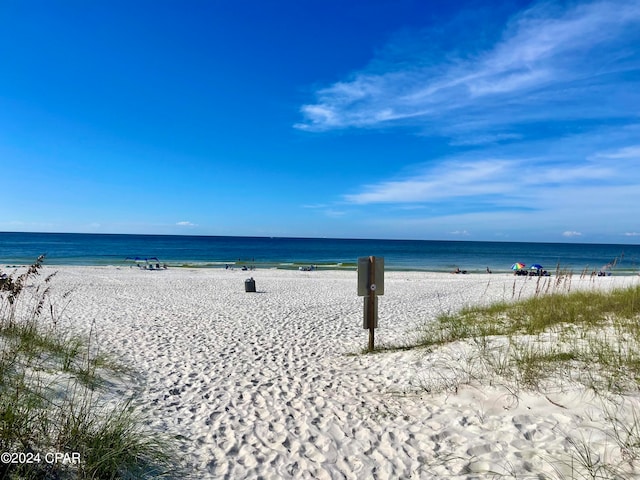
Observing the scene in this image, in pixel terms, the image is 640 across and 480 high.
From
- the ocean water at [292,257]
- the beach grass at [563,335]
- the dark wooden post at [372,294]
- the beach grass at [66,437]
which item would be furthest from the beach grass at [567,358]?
the beach grass at [66,437]

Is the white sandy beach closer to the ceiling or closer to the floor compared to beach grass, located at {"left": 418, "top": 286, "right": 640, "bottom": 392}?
closer to the floor

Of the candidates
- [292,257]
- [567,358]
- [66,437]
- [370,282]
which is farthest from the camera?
[292,257]

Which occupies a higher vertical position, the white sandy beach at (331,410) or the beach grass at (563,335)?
the beach grass at (563,335)

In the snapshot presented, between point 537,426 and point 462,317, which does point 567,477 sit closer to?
point 537,426

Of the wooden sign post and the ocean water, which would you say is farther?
the ocean water

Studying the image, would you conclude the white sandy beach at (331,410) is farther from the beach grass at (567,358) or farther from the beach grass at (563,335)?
the beach grass at (563,335)

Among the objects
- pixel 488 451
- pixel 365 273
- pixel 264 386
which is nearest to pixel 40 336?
pixel 264 386

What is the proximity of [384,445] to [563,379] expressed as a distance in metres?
2.26

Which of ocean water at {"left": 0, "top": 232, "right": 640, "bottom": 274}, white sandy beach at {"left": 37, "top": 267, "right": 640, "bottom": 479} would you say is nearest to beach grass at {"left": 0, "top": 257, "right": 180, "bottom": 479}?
white sandy beach at {"left": 37, "top": 267, "right": 640, "bottom": 479}

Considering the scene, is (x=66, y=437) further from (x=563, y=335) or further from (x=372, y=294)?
(x=563, y=335)

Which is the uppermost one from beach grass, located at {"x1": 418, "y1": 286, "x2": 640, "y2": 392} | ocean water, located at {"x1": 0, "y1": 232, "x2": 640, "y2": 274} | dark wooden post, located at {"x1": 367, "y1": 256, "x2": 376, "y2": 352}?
dark wooden post, located at {"x1": 367, "y1": 256, "x2": 376, "y2": 352}

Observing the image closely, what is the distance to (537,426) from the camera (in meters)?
3.79

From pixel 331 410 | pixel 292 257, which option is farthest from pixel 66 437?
pixel 292 257

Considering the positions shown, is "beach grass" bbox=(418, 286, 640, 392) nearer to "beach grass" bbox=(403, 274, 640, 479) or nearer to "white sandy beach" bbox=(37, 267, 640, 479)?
"beach grass" bbox=(403, 274, 640, 479)
